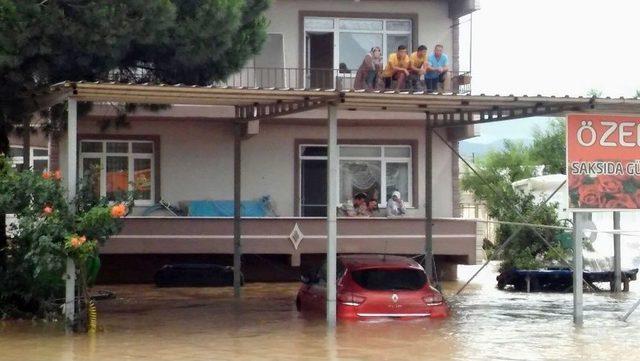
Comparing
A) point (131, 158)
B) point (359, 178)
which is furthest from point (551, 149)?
point (131, 158)

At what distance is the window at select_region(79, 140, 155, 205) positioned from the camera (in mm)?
29734

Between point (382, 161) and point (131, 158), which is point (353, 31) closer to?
point (382, 161)

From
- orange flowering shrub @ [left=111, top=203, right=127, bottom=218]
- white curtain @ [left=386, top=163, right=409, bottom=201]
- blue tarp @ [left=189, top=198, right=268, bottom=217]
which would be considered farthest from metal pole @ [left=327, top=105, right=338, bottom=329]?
white curtain @ [left=386, top=163, right=409, bottom=201]

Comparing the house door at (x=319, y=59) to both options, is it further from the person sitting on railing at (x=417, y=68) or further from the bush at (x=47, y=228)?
the bush at (x=47, y=228)

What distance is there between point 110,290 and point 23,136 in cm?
630

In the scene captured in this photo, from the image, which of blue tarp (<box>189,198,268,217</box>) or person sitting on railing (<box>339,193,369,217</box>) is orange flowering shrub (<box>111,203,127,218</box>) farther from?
person sitting on railing (<box>339,193,369,217</box>)

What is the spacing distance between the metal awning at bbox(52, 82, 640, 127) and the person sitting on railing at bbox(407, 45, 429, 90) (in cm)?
267

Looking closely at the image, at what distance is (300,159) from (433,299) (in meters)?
12.1

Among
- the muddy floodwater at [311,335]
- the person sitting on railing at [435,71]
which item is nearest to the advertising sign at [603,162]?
the muddy floodwater at [311,335]

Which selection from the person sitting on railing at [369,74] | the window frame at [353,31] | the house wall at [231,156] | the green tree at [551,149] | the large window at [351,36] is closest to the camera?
the person sitting on railing at [369,74]

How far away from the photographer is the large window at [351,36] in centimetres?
3045

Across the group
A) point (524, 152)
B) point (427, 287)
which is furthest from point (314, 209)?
point (524, 152)

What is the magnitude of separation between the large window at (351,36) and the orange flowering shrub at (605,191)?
1143 cm

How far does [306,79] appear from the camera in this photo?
1185 inches
